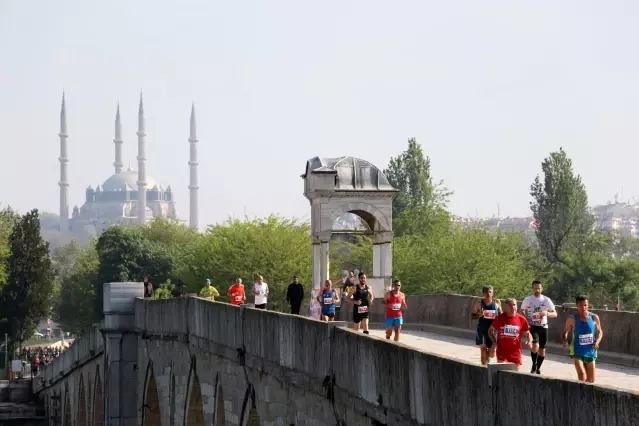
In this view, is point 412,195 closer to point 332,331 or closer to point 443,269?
point 443,269

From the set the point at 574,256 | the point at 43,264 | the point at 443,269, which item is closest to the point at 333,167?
the point at 443,269

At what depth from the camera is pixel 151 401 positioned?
3988 cm

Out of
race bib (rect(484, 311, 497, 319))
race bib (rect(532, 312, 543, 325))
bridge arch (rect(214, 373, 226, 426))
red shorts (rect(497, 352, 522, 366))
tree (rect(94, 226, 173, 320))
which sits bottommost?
bridge arch (rect(214, 373, 226, 426))

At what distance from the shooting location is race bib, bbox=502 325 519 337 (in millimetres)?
18891

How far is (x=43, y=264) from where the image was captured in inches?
4161

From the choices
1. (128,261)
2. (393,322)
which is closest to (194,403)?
(393,322)

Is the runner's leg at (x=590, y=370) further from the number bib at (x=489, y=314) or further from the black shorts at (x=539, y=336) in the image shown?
the number bib at (x=489, y=314)

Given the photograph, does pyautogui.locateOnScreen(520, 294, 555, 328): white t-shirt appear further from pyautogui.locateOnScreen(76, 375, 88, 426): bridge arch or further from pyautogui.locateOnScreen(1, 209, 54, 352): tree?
pyautogui.locateOnScreen(1, 209, 54, 352): tree

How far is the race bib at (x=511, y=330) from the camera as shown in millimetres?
18891

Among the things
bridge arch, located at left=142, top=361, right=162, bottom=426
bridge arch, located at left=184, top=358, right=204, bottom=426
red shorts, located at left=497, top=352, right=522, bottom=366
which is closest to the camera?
red shorts, located at left=497, top=352, right=522, bottom=366

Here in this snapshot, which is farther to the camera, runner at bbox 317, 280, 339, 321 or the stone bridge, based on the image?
runner at bbox 317, 280, 339, 321

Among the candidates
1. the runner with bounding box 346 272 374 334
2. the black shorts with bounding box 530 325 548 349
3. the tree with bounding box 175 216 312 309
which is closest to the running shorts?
the runner with bounding box 346 272 374 334

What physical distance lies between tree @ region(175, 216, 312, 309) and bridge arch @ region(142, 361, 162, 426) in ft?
114

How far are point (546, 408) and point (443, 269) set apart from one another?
6124 centimetres
